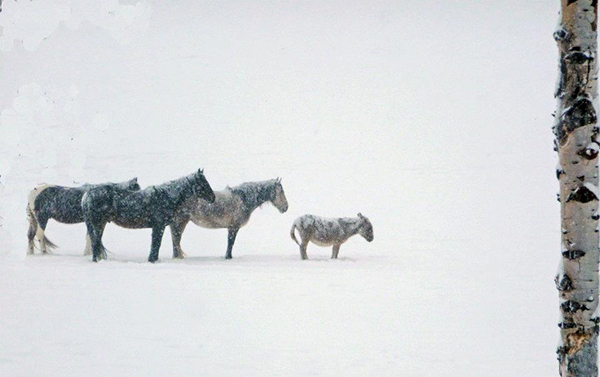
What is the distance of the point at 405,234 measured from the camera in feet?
66.0

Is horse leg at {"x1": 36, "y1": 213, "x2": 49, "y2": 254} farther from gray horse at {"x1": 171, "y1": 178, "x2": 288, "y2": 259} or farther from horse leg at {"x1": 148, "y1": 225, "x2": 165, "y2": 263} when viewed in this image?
gray horse at {"x1": 171, "y1": 178, "x2": 288, "y2": 259}

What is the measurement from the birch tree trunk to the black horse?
9.84 meters

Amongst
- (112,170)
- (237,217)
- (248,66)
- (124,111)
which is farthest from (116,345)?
(248,66)

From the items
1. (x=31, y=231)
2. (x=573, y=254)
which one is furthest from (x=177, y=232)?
(x=573, y=254)

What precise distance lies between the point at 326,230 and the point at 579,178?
10.8m

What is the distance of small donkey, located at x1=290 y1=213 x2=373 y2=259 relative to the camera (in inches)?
580

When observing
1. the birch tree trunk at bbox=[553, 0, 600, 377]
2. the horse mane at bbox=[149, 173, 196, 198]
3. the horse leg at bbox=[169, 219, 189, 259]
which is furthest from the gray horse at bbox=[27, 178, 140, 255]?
the birch tree trunk at bbox=[553, 0, 600, 377]

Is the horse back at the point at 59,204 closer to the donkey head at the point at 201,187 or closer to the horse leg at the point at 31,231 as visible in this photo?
the horse leg at the point at 31,231

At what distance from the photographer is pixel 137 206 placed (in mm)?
13070

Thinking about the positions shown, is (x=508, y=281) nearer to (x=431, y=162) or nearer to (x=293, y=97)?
(x=431, y=162)

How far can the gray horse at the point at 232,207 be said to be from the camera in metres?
14.6

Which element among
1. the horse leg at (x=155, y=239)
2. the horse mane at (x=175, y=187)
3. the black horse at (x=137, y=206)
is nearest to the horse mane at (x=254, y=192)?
the black horse at (x=137, y=206)

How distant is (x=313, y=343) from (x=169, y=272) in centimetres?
439

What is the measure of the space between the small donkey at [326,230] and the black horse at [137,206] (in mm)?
2433
